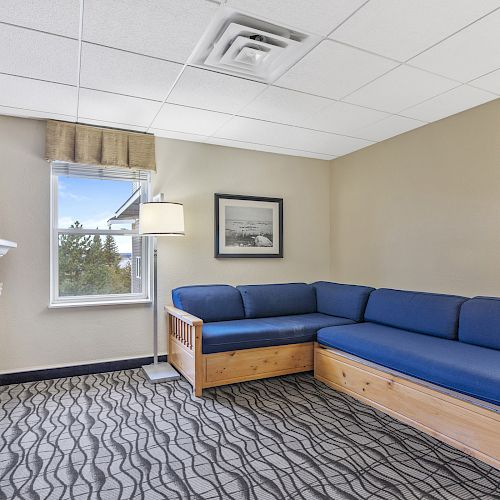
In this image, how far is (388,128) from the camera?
3.64 m

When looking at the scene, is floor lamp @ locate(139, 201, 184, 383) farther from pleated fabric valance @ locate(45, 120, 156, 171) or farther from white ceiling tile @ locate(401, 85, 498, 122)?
white ceiling tile @ locate(401, 85, 498, 122)

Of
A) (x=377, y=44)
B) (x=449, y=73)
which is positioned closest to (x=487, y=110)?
(x=449, y=73)

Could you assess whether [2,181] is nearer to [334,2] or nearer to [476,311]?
[334,2]

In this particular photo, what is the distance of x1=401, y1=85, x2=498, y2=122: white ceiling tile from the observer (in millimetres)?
2828

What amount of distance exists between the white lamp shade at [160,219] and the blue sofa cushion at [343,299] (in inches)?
67.8

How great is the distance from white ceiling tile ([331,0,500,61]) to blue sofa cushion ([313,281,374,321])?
2178mm

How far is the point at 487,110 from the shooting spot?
9.91 ft

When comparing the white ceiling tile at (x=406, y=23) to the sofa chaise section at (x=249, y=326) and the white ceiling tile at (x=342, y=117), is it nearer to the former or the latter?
the white ceiling tile at (x=342, y=117)

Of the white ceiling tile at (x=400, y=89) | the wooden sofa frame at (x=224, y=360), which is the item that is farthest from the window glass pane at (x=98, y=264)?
the white ceiling tile at (x=400, y=89)

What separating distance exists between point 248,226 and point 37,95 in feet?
7.61

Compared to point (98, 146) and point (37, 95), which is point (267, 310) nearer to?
point (98, 146)

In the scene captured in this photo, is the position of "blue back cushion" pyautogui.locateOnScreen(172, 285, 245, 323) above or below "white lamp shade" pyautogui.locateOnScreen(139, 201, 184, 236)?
below

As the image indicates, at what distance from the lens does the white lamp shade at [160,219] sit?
3359 mm

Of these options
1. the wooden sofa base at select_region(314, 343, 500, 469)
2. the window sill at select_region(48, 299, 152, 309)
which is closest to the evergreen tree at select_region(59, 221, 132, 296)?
the window sill at select_region(48, 299, 152, 309)
